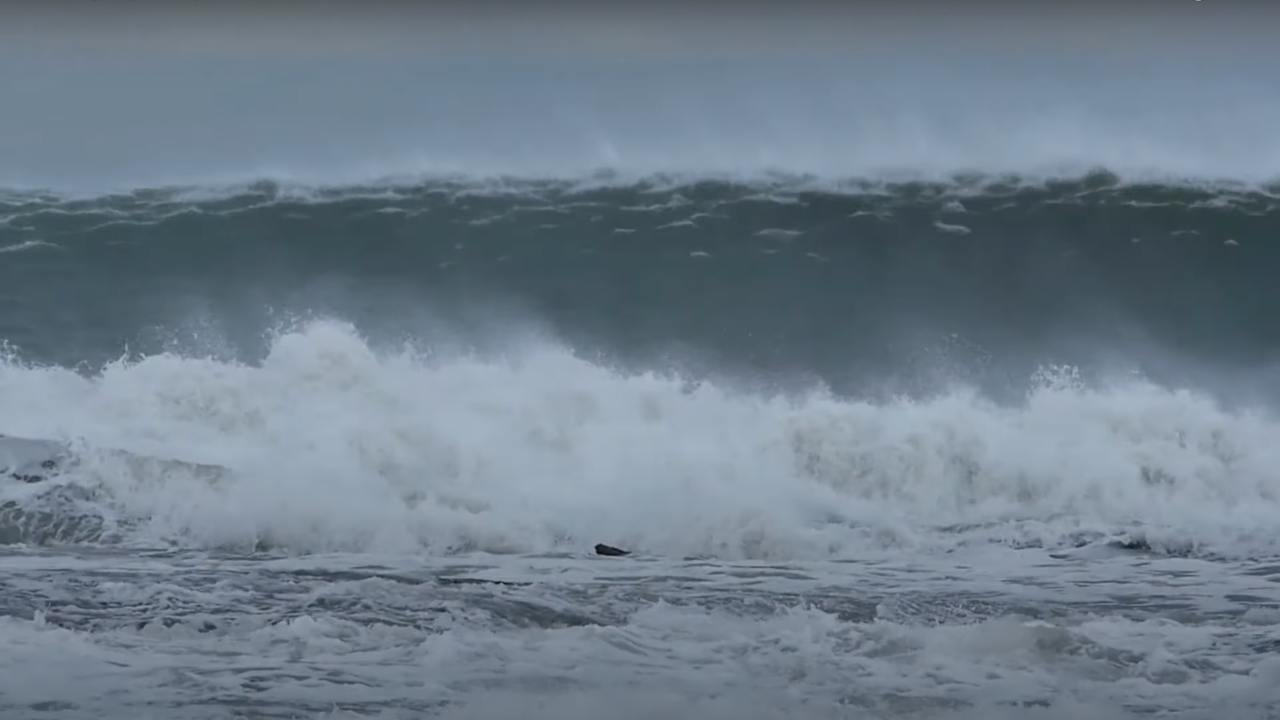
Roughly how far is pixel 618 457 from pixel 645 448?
0.20m

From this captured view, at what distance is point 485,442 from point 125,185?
20.2 ft

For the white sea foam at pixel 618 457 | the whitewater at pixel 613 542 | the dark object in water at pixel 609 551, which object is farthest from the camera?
the white sea foam at pixel 618 457

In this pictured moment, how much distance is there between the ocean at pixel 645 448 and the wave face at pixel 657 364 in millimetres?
35

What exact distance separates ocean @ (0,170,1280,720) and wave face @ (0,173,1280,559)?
3 centimetres

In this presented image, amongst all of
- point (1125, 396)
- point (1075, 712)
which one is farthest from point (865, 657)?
point (1125, 396)

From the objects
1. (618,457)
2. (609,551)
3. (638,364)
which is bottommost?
(609,551)

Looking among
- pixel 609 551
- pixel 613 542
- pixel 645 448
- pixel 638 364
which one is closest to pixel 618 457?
pixel 645 448

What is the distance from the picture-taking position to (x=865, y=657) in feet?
18.2

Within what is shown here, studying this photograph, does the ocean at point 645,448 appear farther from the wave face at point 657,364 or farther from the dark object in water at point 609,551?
the dark object in water at point 609,551

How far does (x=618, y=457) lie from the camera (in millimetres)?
8875

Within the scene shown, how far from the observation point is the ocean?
5473mm

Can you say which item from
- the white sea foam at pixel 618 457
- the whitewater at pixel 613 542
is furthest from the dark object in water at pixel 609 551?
the white sea foam at pixel 618 457

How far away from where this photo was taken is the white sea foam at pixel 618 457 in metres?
7.90

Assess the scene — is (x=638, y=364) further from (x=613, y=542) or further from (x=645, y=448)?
(x=613, y=542)
